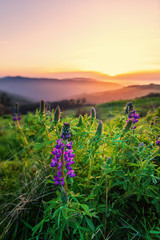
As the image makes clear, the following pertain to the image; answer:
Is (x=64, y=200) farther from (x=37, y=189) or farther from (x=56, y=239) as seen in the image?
(x=37, y=189)

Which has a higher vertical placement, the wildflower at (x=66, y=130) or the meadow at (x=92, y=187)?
the wildflower at (x=66, y=130)

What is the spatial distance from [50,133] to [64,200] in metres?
1.04

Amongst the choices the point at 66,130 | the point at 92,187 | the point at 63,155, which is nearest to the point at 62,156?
the point at 63,155

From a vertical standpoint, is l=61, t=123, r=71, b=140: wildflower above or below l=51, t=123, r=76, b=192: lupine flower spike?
above

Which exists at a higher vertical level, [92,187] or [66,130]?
[66,130]

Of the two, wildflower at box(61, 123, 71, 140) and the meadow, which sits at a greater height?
wildflower at box(61, 123, 71, 140)

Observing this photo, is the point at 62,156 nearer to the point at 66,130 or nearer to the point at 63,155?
the point at 63,155

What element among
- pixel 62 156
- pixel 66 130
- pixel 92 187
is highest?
pixel 66 130

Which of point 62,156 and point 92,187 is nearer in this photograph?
A: point 62,156

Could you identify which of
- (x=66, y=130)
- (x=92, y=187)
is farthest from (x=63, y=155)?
(x=92, y=187)

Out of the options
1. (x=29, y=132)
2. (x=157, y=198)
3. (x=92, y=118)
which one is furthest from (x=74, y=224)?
(x=29, y=132)

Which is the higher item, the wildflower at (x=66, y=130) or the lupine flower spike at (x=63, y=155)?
the wildflower at (x=66, y=130)

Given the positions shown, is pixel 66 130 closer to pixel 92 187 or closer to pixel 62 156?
pixel 62 156

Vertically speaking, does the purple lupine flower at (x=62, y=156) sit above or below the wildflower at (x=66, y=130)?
below
